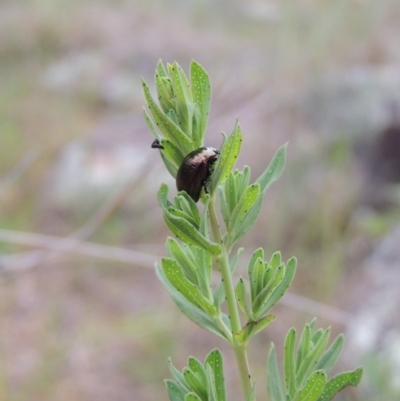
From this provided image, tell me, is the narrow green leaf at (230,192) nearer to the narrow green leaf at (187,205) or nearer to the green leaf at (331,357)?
the narrow green leaf at (187,205)

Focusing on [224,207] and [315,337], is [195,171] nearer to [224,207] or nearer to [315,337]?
[224,207]

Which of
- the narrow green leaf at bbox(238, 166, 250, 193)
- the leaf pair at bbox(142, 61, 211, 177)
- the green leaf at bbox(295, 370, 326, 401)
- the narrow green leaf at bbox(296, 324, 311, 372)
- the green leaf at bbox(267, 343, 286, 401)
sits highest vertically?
the leaf pair at bbox(142, 61, 211, 177)

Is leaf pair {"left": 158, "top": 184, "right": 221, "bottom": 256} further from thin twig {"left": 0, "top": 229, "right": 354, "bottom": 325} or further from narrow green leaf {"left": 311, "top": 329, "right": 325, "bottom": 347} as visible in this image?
thin twig {"left": 0, "top": 229, "right": 354, "bottom": 325}

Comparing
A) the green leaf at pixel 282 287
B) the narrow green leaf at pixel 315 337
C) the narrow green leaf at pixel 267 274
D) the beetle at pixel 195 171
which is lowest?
the narrow green leaf at pixel 315 337

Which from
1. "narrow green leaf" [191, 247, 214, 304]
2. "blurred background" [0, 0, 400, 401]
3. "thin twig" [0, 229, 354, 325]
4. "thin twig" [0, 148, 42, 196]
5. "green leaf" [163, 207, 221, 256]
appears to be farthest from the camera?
"blurred background" [0, 0, 400, 401]

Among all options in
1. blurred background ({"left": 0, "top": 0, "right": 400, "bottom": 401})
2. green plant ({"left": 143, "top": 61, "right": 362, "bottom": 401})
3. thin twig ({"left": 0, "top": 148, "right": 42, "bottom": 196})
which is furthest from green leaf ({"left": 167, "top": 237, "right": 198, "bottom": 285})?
thin twig ({"left": 0, "top": 148, "right": 42, "bottom": 196})

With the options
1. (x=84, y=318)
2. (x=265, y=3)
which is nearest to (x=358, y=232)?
(x=84, y=318)

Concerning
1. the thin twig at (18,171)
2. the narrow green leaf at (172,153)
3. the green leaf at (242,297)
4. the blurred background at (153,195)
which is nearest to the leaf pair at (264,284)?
the green leaf at (242,297)
